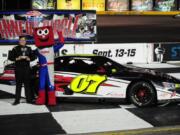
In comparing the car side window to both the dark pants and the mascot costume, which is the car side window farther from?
the dark pants

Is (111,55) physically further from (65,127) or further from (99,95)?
(65,127)

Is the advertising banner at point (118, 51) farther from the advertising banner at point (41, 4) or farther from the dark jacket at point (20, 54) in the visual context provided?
the dark jacket at point (20, 54)

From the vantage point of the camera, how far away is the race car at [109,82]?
32.3 ft

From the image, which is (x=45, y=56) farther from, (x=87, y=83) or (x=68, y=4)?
(x=68, y=4)

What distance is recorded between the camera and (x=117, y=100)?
1035 cm

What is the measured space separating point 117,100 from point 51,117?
189cm

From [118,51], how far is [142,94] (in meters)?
9.52

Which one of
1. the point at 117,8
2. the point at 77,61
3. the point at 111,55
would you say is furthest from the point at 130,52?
the point at 77,61

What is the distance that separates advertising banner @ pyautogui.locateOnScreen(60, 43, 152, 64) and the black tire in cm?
904

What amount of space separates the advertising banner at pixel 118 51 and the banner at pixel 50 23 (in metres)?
0.89

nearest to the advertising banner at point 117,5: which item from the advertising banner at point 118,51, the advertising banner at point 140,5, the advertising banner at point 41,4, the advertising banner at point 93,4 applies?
the advertising banner at point 93,4

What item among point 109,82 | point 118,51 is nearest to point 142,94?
point 109,82

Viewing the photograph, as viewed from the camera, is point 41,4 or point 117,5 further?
point 117,5

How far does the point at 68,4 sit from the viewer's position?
2558cm
